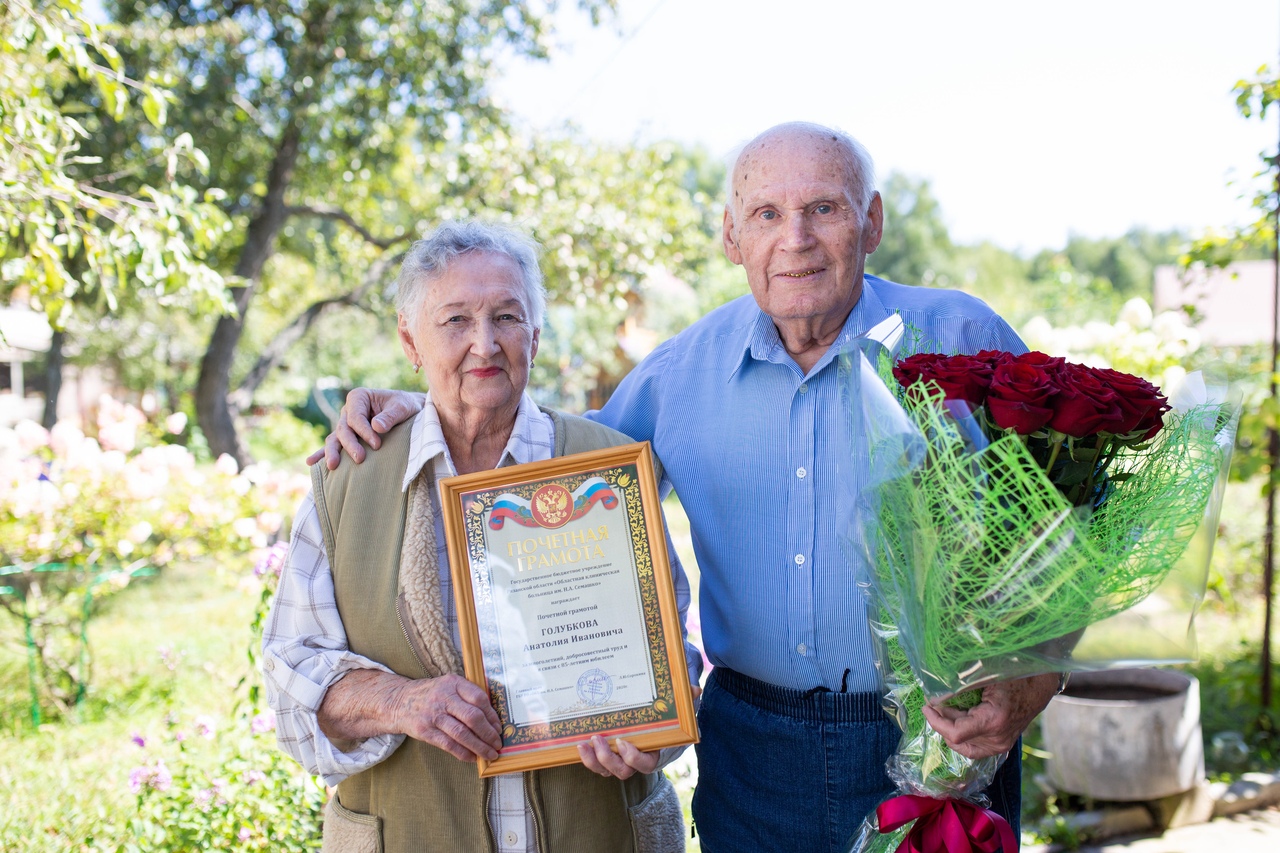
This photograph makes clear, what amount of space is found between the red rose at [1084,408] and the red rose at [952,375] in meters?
0.12

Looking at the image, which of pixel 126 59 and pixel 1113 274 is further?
pixel 1113 274

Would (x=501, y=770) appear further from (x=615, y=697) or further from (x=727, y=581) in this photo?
(x=727, y=581)

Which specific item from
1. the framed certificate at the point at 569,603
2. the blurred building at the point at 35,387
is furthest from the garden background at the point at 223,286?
the blurred building at the point at 35,387

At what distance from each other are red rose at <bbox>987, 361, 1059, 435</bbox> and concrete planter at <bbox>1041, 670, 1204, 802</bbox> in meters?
3.52

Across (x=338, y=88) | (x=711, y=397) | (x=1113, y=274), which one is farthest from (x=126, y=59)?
(x=1113, y=274)

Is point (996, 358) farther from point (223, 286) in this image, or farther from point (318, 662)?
point (223, 286)

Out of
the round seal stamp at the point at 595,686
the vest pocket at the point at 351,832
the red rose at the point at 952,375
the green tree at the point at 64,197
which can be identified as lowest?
the vest pocket at the point at 351,832

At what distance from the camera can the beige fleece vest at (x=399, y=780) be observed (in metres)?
1.97

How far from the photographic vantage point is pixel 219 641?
22.6ft

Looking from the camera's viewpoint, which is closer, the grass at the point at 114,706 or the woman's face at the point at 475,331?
the woman's face at the point at 475,331

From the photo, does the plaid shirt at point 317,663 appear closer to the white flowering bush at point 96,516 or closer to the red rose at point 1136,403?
the red rose at point 1136,403

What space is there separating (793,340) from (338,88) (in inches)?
324

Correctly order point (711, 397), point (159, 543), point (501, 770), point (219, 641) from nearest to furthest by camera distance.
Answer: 1. point (501, 770)
2. point (711, 397)
3. point (159, 543)
4. point (219, 641)

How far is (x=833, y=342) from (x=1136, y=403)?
90cm
